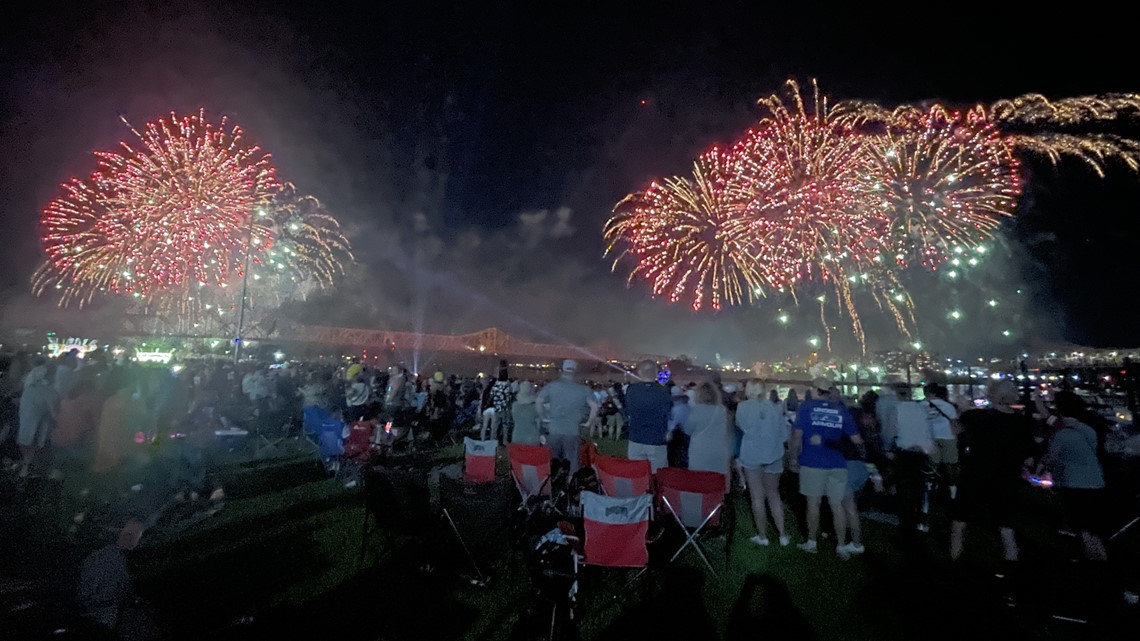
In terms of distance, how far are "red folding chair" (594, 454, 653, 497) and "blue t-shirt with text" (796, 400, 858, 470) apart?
192 cm

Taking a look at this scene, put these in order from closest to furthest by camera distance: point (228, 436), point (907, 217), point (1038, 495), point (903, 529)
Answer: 1. point (903, 529)
2. point (1038, 495)
3. point (228, 436)
4. point (907, 217)

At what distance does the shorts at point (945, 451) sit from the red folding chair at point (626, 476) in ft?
16.8

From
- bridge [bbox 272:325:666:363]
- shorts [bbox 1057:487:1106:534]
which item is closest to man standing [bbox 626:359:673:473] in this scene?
shorts [bbox 1057:487:1106:534]

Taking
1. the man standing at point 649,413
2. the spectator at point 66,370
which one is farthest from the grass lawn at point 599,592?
the spectator at point 66,370

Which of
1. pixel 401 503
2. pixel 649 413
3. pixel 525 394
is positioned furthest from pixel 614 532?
pixel 525 394

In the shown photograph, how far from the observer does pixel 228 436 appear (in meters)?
10.9

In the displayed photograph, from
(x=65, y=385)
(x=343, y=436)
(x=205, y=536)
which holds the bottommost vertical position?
(x=205, y=536)

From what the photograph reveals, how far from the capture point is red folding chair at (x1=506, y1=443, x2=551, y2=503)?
646 centimetres

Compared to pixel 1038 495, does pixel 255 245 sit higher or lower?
higher

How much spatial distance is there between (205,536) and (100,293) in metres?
63.0

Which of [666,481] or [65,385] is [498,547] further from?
[65,385]

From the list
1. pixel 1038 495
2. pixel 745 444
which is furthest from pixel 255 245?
pixel 1038 495

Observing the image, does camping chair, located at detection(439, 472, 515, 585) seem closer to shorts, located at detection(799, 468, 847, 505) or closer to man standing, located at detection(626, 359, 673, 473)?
man standing, located at detection(626, 359, 673, 473)

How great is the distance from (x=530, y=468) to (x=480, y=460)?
1080 mm
